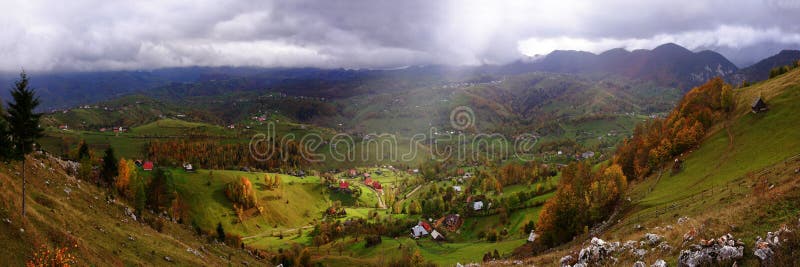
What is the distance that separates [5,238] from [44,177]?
112 ft

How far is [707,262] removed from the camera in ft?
64.7

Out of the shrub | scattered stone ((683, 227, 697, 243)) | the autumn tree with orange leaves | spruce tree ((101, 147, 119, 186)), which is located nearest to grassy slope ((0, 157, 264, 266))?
the shrub

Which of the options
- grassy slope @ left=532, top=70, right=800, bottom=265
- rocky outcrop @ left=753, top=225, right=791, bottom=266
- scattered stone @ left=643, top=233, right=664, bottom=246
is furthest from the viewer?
scattered stone @ left=643, top=233, right=664, bottom=246

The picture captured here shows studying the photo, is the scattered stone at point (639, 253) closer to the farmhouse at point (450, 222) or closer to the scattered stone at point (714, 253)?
the scattered stone at point (714, 253)

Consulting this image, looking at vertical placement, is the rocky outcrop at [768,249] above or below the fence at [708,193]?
above

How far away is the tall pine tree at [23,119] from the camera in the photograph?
124 ft

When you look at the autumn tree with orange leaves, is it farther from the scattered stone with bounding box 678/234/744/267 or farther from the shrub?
the shrub

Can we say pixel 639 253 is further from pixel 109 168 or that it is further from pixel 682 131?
pixel 109 168

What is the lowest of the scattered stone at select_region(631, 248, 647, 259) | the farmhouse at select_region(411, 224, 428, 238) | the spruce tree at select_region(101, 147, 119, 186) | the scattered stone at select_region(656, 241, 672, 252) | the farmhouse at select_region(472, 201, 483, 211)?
the farmhouse at select_region(411, 224, 428, 238)

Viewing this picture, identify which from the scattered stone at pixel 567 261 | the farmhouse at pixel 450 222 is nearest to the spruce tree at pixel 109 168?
the scattered stone at pixel 567 261

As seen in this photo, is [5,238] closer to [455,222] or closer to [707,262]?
[707,262]

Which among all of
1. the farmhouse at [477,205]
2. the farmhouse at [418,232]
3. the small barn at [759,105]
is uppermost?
the small barn at [759,105]

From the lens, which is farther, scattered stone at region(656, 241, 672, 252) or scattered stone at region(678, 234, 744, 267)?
scattered stone at region(656, 241, 672, 252)

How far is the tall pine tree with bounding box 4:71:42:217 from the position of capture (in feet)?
124
